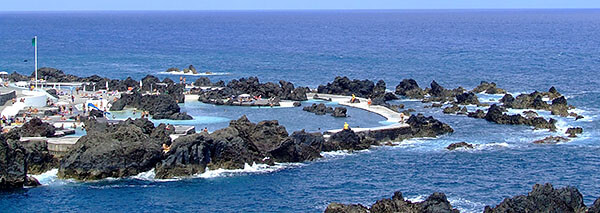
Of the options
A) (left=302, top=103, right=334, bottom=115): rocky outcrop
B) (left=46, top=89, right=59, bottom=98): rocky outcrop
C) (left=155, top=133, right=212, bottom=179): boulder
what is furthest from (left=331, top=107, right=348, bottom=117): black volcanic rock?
(left=46, top=89, right=59, bottom=98): rocky outcrop

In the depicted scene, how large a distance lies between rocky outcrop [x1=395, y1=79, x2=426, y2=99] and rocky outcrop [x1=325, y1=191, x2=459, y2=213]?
53637 mm

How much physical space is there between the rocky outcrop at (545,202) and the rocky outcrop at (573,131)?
93.9 feet

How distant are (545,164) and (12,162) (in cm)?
3697

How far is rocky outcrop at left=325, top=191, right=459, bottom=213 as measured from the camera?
52.7m

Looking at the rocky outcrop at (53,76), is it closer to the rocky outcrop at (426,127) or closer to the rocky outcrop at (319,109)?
the rocky outcrop at (319,109)

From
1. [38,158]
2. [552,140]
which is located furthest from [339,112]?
[38,158]

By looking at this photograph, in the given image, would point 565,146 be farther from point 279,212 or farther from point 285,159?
point 279,212

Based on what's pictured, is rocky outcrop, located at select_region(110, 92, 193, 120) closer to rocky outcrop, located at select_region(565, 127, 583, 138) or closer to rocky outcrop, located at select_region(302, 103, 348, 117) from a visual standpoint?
rocky outcrop, located at select_region(302, 103, 348, 117)

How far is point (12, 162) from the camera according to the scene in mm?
62562

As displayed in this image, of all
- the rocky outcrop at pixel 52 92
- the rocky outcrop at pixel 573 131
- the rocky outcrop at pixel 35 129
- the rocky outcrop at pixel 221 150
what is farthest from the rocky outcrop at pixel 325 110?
the rocky outcrop at pixel 35 129

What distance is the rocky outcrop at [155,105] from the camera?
87.7 metres

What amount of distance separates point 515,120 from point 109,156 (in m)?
39.9

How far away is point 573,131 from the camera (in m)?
83.5

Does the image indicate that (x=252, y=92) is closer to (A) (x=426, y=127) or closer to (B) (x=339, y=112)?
(B) (x=339, y=112)
